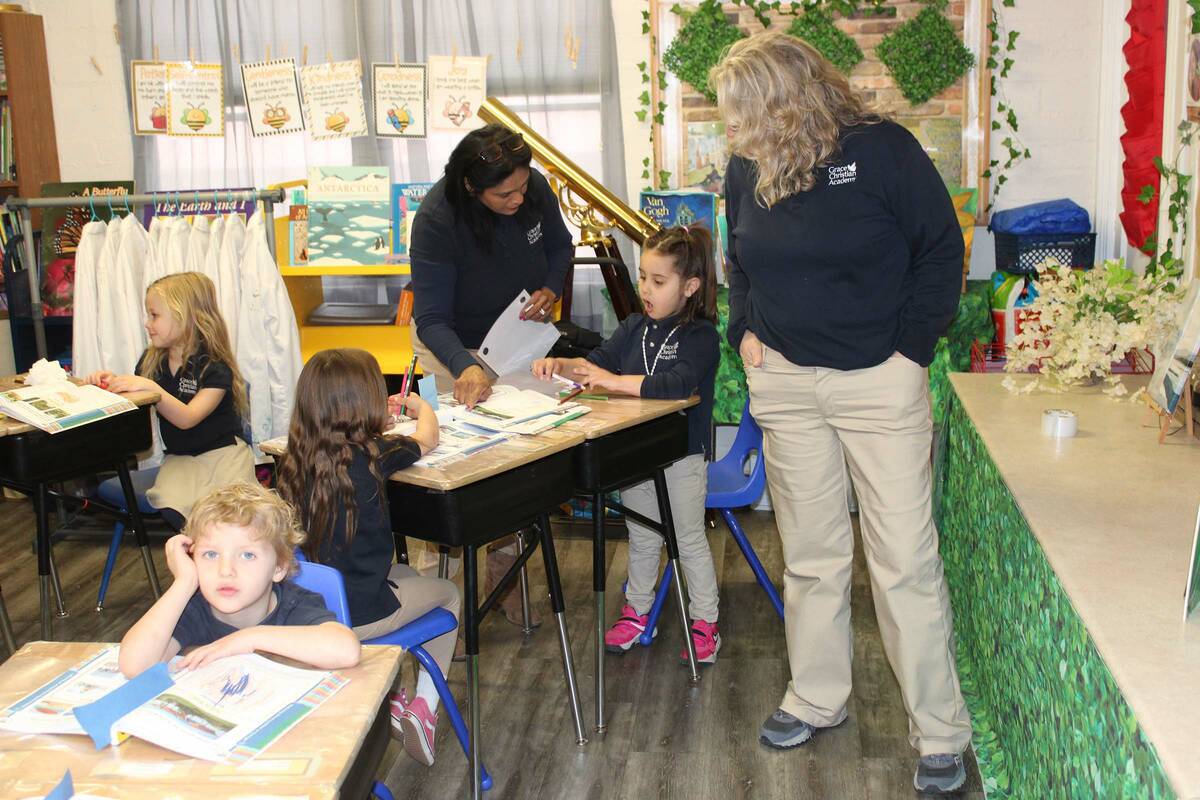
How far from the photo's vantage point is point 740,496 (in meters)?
3.39

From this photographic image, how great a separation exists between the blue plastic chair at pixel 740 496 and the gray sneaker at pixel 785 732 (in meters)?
0.61

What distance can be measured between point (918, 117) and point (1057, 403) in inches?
88.2

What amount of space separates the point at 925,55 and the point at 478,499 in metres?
3.05

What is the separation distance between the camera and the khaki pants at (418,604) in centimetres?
249

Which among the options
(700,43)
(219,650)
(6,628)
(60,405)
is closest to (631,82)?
(700,43)

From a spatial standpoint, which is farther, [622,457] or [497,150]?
[497,150]

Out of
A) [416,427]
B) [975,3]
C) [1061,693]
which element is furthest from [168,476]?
[975,3]

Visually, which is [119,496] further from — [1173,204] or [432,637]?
[1173,204]

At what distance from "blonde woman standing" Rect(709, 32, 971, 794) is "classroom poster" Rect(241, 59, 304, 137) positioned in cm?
323

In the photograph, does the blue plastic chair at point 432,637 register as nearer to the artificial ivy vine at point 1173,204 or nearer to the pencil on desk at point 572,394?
the pencil on desk at point 572,394

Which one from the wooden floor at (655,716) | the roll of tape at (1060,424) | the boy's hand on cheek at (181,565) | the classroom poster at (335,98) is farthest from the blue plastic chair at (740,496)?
the classroom poster at (335,98)

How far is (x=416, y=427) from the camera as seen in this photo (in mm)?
2668

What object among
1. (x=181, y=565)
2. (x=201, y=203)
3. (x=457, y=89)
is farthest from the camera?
(x=457, y=89)

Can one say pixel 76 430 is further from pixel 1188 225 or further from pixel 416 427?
pixel 1188 225
